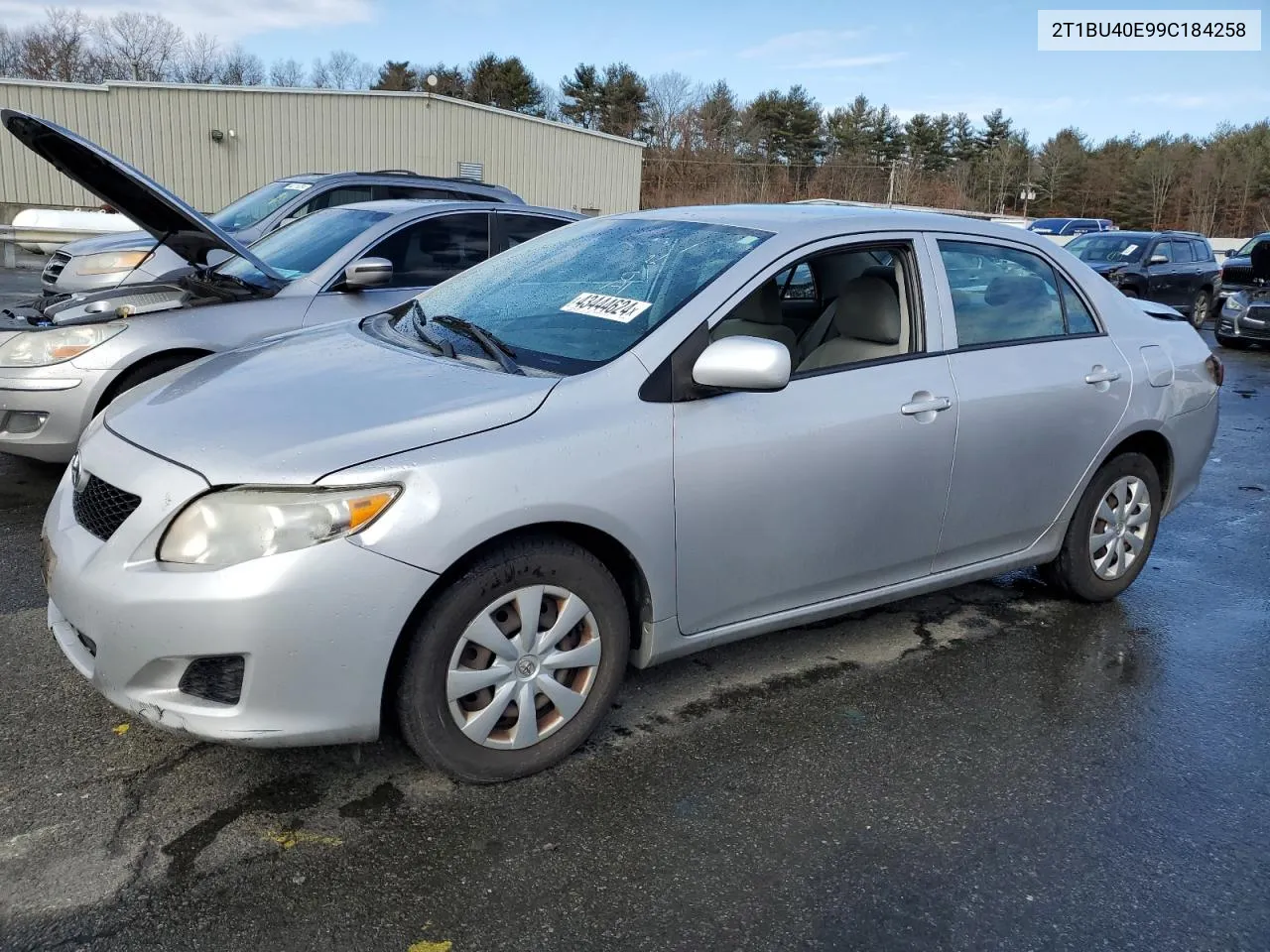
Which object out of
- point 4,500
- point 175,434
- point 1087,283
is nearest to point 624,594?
point 175,434

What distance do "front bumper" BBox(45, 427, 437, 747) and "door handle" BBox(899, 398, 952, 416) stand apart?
1812mm

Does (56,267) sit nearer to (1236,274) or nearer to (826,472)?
(826,472)

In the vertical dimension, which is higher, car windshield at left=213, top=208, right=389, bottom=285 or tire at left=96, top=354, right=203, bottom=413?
car windshield at left=213, top=208, right=389, bottom=285

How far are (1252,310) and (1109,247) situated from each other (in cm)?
314

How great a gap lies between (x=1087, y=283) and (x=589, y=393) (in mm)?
2586

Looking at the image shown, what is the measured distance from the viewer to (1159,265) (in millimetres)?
17312

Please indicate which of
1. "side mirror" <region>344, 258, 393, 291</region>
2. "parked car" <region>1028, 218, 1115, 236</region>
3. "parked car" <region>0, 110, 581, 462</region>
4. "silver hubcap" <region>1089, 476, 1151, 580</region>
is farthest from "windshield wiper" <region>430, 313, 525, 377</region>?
"parked car" <region>1028, 218, 1115, 236</region>

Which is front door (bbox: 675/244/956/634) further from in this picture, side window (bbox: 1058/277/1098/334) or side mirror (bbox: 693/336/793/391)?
side window (bbox: 1058/277/1098/334)

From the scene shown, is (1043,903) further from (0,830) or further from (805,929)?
(0,830)

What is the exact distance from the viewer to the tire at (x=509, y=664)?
2.77 m

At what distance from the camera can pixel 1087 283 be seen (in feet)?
14.8

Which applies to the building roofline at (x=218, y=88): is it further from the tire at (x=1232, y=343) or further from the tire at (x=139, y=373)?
the tire at (x=139, y=373)

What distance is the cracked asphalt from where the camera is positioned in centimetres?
246

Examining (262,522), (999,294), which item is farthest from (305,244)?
(262,522)
